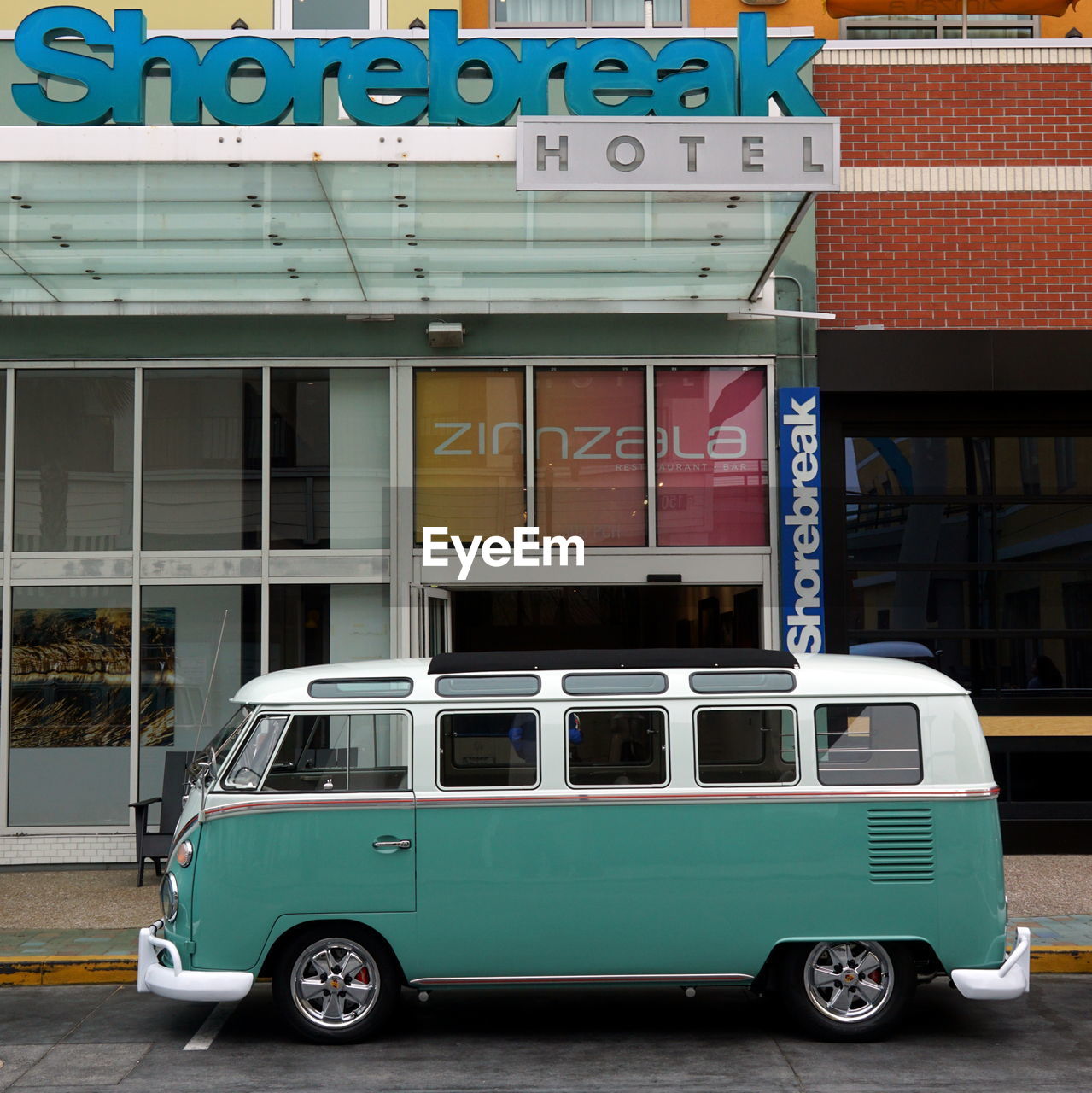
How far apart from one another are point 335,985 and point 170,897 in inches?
40.4

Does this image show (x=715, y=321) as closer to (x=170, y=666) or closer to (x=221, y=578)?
(x=221, y=578)

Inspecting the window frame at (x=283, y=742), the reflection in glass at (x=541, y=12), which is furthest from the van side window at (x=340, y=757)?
the reflection in glass at (x=541, y=12)

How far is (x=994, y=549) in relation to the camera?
42.7 feet

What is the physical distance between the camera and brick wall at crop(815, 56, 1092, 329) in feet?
42.8

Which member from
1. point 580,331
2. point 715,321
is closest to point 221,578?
point 580,331

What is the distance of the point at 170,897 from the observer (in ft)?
24.2

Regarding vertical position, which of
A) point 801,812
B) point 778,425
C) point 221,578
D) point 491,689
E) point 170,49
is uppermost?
point 170,49

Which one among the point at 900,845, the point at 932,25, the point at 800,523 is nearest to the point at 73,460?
the point at 800,523

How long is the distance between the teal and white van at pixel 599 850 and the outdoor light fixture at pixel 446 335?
5831mm

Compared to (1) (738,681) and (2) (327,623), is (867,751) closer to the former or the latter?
(1) (738,681)

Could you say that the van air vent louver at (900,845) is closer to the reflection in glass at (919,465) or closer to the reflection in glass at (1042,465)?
the reflection in glass at (919,465)

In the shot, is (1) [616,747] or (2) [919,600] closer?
(1) [616,747]

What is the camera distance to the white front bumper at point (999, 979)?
23.3 ft

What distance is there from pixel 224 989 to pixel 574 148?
6.16 meters
